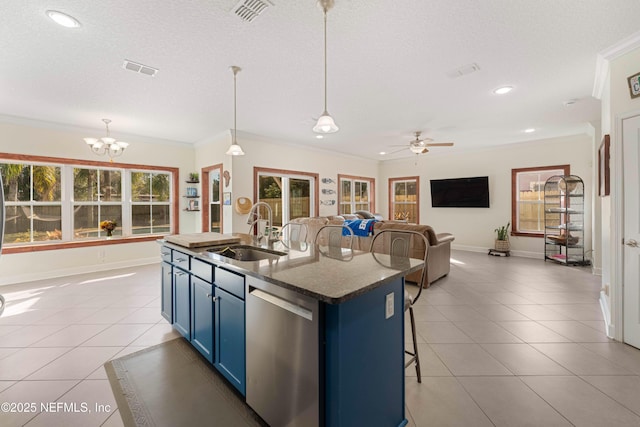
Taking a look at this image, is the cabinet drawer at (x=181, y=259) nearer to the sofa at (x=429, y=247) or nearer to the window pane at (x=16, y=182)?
the sofa at (x=429, y=247)

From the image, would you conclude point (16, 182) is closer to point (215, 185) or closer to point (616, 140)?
point (215, 185)

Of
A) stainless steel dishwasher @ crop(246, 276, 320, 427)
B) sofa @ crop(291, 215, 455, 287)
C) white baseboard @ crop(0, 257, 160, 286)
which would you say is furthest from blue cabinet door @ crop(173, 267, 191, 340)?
white baseboard @ crop(0, 257, 160, 286)

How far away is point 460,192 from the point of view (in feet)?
24.1

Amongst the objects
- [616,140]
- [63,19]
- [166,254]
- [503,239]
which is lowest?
[503,239]

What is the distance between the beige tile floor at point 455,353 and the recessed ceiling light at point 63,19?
2.69 m

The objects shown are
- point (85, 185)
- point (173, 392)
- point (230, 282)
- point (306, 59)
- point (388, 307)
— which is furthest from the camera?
point (85, 185)

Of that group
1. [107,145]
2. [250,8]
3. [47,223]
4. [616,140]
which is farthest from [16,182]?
[616,140]

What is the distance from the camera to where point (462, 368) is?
218 cm

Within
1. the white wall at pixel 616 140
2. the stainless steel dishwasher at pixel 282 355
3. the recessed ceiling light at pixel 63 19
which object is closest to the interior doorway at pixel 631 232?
the white wall at pixel 616 140

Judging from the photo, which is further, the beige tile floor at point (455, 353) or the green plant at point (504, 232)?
the green plant at point (504, 232)

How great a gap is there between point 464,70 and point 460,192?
501cm

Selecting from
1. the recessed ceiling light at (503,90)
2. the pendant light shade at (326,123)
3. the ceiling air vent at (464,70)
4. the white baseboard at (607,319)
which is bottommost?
the white baseboard at (607,319)

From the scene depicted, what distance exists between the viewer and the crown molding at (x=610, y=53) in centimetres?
242

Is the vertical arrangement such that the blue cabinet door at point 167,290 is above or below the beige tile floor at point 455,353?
above
